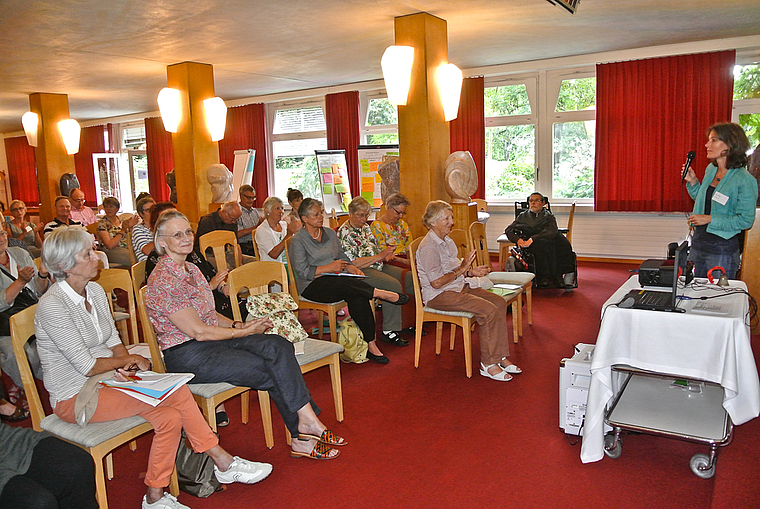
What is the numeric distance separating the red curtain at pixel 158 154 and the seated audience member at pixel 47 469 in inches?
452

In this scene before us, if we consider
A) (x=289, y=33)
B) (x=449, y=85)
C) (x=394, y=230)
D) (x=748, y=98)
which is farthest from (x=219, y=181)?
(x=748, y=98)

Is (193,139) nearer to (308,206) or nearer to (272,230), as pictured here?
(272,230)

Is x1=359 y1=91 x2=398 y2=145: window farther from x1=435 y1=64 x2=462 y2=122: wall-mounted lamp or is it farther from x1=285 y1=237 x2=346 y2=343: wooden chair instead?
x1=285 y1=237 x2=346 y2=343: wooden chair

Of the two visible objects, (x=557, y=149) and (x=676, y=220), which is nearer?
(x=676, y=220)

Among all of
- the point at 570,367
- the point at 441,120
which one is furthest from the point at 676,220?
the point at 570,367

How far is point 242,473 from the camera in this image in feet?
8.30

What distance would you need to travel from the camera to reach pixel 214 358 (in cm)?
260

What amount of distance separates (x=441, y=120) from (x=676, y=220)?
154 inches

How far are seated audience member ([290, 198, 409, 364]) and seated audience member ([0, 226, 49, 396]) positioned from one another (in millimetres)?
1662

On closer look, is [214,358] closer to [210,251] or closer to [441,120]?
[210,251]

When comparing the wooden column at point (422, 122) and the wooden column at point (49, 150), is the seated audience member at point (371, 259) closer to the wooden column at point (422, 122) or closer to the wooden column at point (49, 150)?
the wooden column at point (422, 122)

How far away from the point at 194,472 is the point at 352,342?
5.55 ft

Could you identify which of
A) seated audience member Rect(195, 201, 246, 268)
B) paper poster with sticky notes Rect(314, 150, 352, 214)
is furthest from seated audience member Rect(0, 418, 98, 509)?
paper poster with sticky notes Rect(314, 150, 352, 214)

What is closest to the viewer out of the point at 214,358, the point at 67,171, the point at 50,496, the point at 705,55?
the point at 50,496
